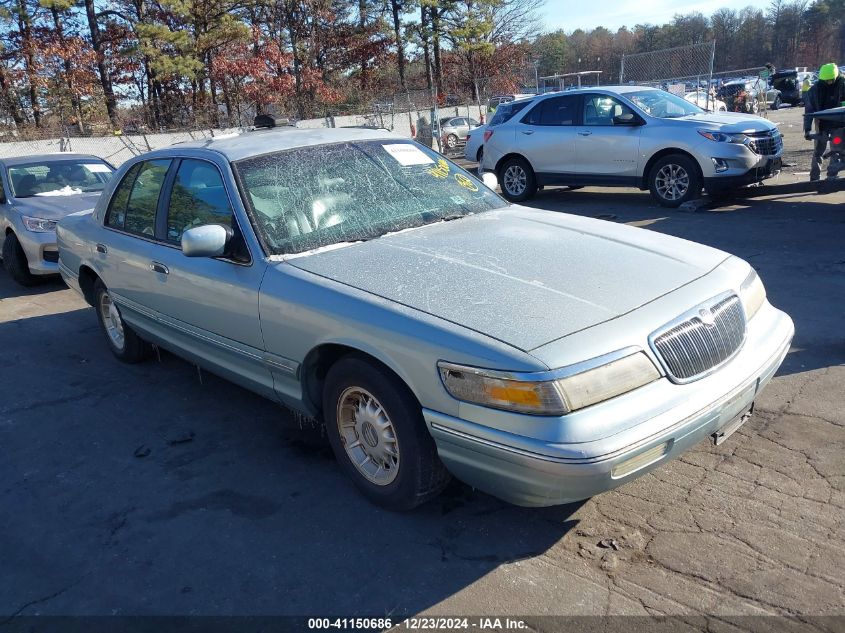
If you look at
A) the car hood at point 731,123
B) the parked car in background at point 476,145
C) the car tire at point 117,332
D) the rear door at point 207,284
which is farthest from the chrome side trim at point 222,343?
the parked car in background at point 476,145

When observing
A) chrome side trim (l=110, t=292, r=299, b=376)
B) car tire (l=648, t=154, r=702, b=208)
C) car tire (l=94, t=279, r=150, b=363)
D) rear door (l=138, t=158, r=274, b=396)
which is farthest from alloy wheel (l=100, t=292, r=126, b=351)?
car tire (l=648, t=154, r=702, b=208)

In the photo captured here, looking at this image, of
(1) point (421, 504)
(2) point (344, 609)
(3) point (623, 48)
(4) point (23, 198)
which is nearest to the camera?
(2) point (344, 609)

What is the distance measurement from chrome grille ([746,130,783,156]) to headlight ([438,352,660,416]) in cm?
839

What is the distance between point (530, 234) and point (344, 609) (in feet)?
7.04

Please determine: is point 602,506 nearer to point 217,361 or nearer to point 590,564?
point 590,564

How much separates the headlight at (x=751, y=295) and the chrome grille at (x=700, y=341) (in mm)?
174

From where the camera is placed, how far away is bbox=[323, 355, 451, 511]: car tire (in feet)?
10.0

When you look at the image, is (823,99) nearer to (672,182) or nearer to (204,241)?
(672,182)

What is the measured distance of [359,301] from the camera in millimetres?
3158

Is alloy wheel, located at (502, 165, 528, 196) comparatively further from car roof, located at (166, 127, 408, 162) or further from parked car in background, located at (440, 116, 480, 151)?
parked car in background, located at (440, 116, 480, 151)

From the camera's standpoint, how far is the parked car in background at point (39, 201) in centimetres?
834

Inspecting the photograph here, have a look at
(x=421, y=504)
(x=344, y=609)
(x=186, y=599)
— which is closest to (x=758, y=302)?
(x=421, y=504)

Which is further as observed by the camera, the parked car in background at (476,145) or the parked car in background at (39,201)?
the parked car in background at (476,145)

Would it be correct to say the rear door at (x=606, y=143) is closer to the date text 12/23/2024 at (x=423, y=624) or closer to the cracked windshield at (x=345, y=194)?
the cracked windshield at (x=345, y=194)
